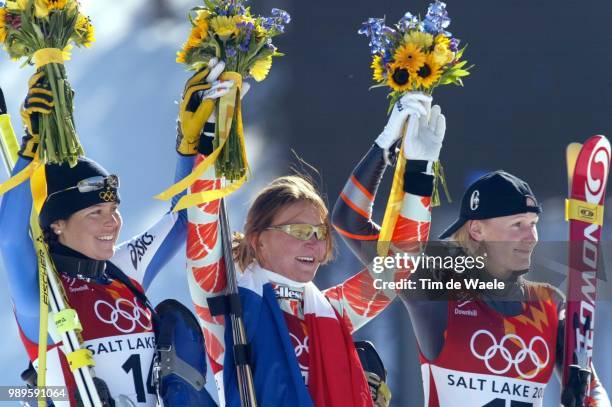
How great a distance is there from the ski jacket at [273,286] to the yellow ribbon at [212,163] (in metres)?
0.04

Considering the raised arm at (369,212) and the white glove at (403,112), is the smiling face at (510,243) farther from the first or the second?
the white glove at (403,112)

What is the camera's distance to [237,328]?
4.05 metres

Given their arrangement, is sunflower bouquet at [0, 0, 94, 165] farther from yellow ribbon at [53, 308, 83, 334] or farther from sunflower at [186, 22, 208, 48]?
yellow ribbon at [53, 308, 83, 334]

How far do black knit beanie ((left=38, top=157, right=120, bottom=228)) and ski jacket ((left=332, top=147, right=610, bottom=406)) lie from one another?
934 mm

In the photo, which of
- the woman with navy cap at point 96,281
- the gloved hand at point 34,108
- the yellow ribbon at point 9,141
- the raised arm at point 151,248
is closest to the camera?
the gloved hand at point 34,108

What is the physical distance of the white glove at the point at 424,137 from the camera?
13.9ft

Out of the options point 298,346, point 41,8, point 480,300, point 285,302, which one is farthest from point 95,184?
point 480,300

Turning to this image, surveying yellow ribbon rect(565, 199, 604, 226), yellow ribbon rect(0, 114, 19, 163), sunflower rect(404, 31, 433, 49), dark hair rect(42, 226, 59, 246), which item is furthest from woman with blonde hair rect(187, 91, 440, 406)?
yellow ribbon rect(565, 199, 604, 226)

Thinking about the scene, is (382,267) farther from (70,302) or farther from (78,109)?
(78,109)

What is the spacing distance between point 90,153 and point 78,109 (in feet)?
0.93

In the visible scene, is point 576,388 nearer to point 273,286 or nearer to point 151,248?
point 273,286

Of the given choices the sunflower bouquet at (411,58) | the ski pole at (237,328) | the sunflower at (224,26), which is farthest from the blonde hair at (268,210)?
the sunflower at (224,26)

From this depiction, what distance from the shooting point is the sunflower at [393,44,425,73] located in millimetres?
4188

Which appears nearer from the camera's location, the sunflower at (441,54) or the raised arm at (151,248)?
the sunflower at (441,54)
